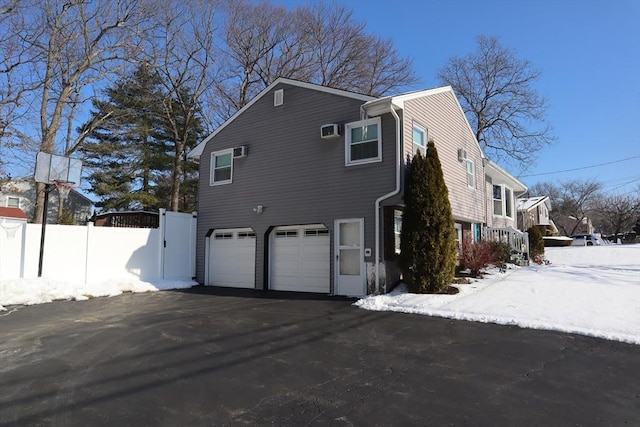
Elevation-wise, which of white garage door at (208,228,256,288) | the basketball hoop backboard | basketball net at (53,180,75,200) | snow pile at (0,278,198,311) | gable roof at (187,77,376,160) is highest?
gable roof at (187,77,376,160)

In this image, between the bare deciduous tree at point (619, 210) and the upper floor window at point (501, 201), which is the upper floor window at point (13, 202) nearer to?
the upper floor window at point (501, 201)

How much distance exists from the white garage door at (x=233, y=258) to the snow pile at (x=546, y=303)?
536 cm

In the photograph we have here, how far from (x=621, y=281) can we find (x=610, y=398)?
819 cm

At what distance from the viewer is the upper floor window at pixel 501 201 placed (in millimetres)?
18969

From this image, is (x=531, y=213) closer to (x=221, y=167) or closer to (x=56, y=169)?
(x=221, y=167)

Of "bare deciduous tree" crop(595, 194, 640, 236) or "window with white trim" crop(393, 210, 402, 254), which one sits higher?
"bare deciduous tree" crop(595, 194, 640, 236)

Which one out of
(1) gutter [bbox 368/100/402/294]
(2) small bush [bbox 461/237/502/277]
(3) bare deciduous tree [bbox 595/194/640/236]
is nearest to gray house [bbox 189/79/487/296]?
(1) gutter [bbox 368/100/402/294]

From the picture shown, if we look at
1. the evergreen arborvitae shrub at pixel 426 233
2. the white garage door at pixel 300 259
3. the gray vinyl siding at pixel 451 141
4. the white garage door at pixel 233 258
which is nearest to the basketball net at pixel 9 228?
the white garage door at pixel 233 258

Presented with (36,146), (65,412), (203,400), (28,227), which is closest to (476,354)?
(203,400)

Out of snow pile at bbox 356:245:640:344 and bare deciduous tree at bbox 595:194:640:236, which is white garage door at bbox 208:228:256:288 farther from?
bare deciduous tree at bbox 595:194:640:236

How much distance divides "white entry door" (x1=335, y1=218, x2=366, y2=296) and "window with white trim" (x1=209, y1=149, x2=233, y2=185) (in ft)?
16.3

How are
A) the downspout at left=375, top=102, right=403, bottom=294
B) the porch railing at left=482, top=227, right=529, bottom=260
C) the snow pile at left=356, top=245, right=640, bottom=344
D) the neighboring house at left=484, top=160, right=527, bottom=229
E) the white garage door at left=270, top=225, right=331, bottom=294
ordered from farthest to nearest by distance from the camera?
the neighboring house at left=484, top=160, right=527, bottom=229 → the porch railing at left=482, top=227, right=529, bottom=260 → the white garage door at left=270, top=225, right=331, bottom=294 → the downspout at left=375, top=102, right=403, bottom=294 → the snow pile at left=356, top=245, right=640, bottom=344

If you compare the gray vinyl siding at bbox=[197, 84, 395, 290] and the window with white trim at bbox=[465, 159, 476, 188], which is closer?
the gray vinyl siding at bbox=[197, 84, 395, 290]

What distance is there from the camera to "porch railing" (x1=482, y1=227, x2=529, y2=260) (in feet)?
54.0
